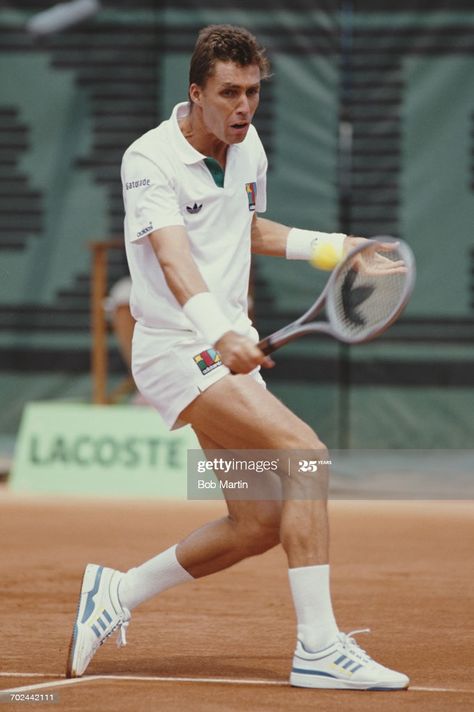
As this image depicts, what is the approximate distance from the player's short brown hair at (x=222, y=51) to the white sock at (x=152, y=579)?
4.73ft

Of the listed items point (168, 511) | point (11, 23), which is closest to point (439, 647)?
point (168, 511)

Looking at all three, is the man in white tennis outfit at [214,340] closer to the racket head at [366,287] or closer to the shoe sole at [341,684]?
the shoe sole at [341,684]

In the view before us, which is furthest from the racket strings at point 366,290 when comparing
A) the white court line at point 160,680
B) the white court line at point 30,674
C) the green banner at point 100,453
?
the green banner at point 100,453

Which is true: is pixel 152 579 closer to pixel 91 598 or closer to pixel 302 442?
pixel 91 598

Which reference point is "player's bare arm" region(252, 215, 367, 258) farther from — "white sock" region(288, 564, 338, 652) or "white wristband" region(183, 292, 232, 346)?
"white sock" region(288, 564, 338, 652)

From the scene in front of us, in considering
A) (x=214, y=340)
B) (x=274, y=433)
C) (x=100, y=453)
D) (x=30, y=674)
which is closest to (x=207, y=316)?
(x=214, y=340)

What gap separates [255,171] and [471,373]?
22.2 feet

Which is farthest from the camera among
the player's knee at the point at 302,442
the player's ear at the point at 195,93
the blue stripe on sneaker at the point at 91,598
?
the blue stripe on sneaker at the point at 91,598

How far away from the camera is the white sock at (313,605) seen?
4398 millimetres

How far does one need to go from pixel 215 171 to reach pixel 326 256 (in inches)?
17.8

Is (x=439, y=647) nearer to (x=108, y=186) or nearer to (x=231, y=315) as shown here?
(x=231, y=315)

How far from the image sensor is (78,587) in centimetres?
665

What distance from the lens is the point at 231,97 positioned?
14.9ft

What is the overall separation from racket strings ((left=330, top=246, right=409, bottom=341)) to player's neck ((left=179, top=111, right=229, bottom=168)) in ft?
1.67
